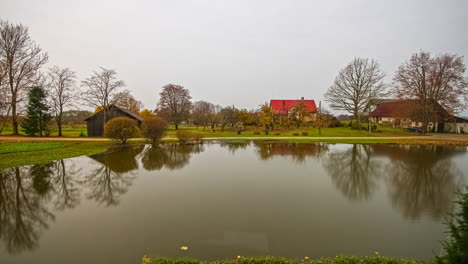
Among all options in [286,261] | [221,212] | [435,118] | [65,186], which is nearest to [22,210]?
[65,186]

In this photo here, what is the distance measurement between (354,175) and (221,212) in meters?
7.76

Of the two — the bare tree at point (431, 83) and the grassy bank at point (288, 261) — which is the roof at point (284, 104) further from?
the grassy bank at point (288, 261)

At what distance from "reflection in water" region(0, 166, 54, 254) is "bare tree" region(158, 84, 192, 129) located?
36.2 meters

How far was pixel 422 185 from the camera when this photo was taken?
A: 912cm

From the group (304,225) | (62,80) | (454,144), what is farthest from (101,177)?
(454,144)

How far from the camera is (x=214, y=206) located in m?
7.01

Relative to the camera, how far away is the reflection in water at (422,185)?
6.87 metres

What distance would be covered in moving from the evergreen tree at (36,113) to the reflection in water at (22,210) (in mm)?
23985

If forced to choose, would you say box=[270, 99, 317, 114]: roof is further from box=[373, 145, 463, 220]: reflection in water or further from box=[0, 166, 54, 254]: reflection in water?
box=[0, 166, 54, 254]: reflection in water

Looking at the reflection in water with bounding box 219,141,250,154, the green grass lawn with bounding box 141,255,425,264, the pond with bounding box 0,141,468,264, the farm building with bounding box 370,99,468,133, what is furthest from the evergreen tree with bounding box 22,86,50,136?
the farm building with bounding box 370,99,468,133

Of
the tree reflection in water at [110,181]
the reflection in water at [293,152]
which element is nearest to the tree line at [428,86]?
the reflection in water at [293,152]

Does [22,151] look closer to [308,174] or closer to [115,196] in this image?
[115,196]

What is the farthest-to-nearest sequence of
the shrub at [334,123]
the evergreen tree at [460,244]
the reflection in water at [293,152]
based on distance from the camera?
1. the shrub at [334,123]
2. the reflection in water at [293,152]
3. the evergreen tree at [460,244]

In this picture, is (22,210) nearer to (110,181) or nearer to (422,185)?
(110,181)
